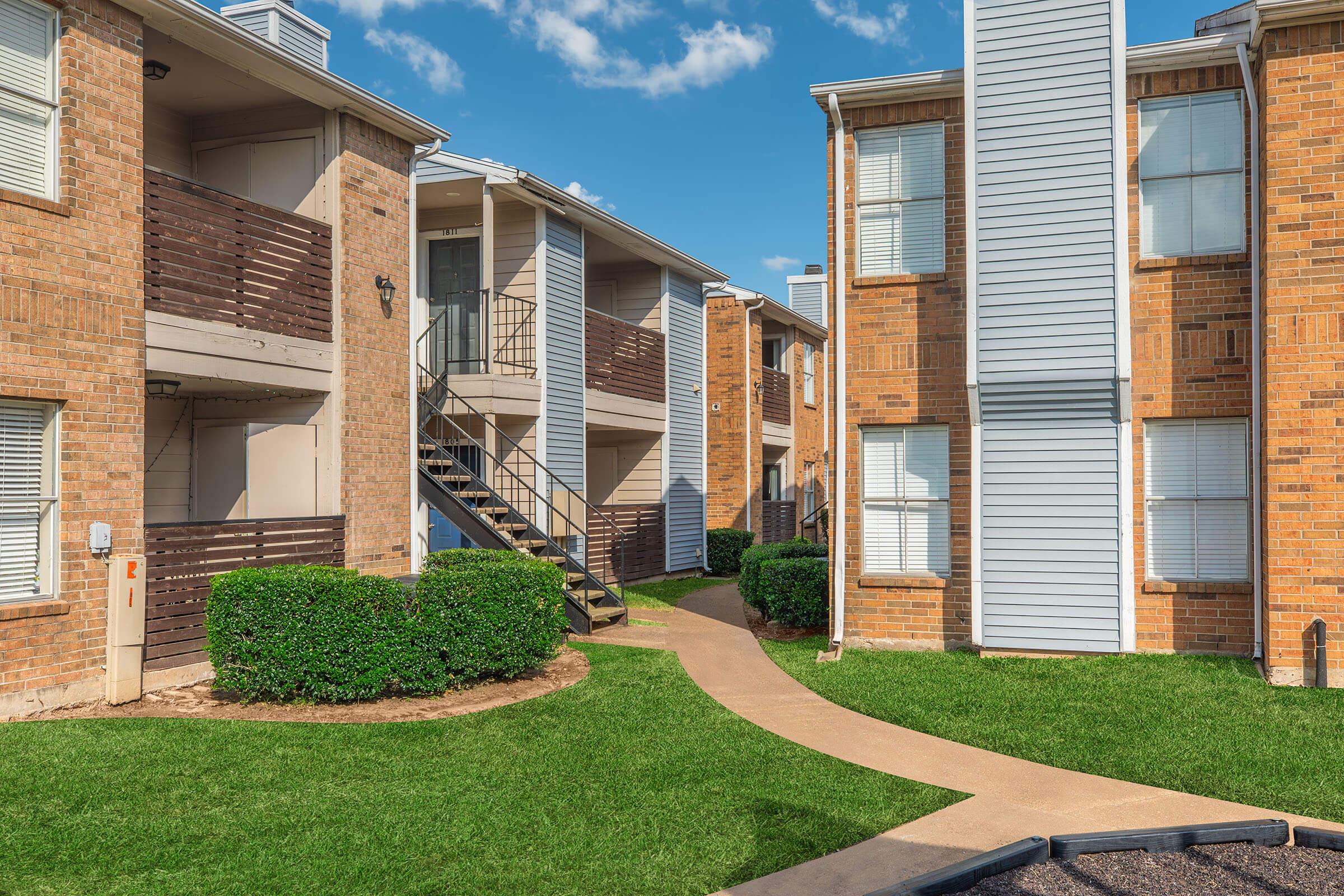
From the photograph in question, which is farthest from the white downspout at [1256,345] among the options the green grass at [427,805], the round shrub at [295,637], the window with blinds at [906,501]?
the round shrub at [295,637]

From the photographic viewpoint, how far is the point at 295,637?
29.0 feet

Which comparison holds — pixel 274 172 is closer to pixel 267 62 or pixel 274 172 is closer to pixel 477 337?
pixel 267 62

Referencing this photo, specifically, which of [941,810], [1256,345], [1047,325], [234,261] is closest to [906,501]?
[1047,325]

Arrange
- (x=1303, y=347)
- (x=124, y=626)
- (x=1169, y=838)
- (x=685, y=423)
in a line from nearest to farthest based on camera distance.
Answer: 1. (x=1169, y=838)
2. (x=124, y=626)
3. (x=1303, y=347)
4. (x=685, y=423)

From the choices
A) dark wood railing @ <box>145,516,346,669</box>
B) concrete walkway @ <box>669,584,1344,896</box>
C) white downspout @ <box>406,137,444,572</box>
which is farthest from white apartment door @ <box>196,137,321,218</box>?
concrete walkway @ <box>669,584,1344,896</box>

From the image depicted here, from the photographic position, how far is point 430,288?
53.8 feet

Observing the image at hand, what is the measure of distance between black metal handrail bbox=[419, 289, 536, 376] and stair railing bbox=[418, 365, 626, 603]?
1.53 feet

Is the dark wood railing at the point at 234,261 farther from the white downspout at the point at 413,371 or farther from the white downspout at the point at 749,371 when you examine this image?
the white downspout at the point at 749,371

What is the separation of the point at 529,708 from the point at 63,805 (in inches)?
146

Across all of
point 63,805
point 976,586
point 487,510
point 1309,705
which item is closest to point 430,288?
point 487,510

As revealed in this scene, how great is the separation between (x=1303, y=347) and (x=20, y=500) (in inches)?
466

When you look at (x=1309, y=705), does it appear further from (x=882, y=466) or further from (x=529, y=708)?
(x=529, y=708)

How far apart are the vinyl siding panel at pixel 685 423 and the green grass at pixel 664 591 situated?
906 millimetres

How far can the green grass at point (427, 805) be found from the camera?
17.3ft
